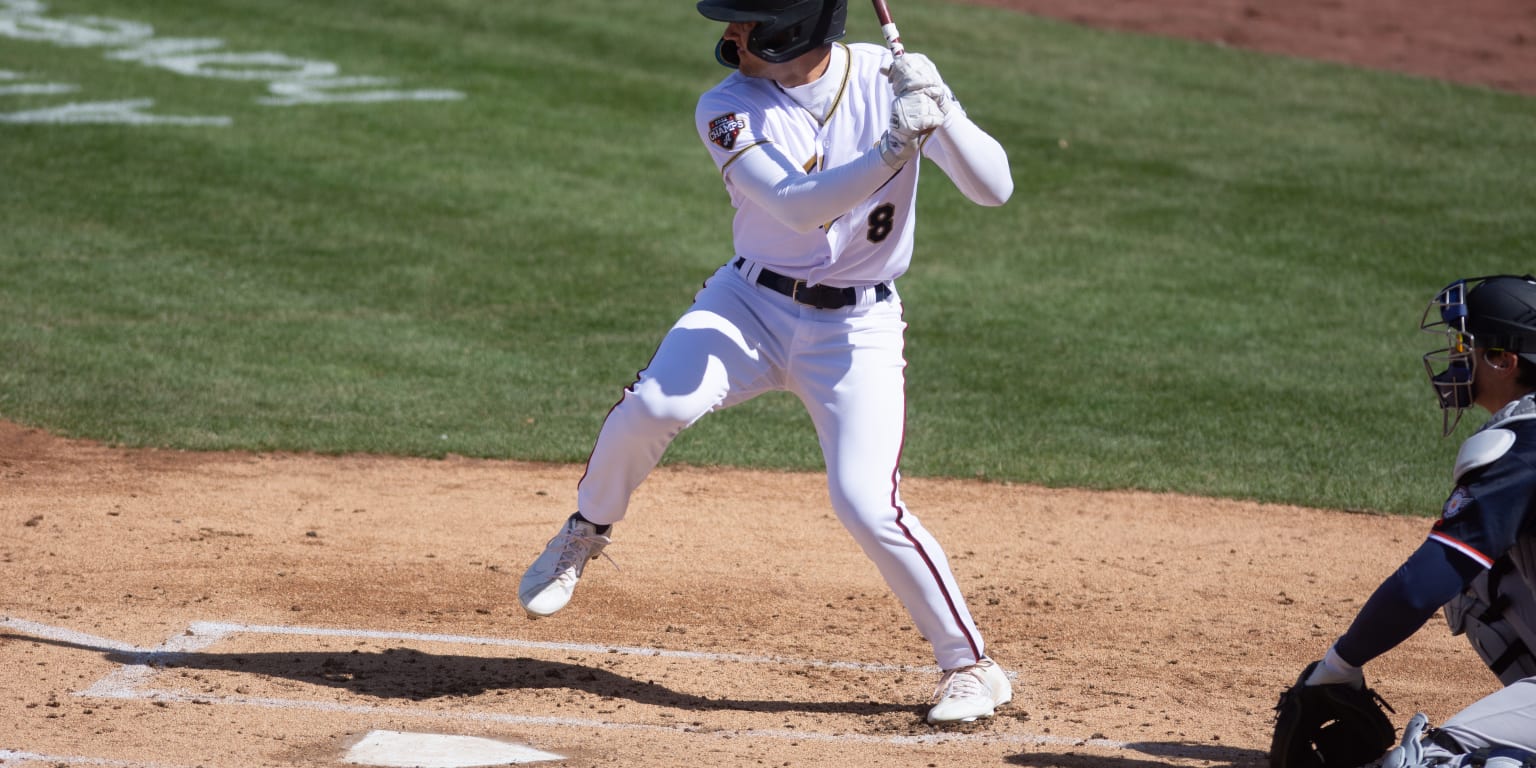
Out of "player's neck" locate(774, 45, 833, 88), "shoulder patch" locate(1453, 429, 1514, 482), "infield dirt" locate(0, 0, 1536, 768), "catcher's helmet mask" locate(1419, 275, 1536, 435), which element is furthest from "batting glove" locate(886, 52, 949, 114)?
"infield dirt" locate(0, 0, 1536, 768)

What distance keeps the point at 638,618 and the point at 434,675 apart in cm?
84

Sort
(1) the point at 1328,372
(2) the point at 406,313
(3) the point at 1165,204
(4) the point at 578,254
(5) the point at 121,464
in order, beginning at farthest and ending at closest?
(3) the point at 1165,204 → (4) the point at 578,254 → (2) the point at 406,313 → (1) the point at 1328,372 → (5) the point at 121,464

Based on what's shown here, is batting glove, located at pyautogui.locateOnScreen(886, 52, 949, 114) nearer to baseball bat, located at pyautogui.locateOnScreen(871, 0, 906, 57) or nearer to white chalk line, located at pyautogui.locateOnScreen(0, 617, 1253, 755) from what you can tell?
baseball bat, located at pyautogui.locateOnScreen(871, 0, 906, 57)

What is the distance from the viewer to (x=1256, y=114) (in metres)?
14.4

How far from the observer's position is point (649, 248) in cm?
1082

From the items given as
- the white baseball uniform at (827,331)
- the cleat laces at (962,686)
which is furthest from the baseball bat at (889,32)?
the cleat laces at (962,686)

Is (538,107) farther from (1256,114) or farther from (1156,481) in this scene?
(1156,481)

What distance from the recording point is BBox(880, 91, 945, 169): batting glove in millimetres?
4086

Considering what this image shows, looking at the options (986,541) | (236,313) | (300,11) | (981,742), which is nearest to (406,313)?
(236,313)

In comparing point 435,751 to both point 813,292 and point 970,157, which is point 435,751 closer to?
point 813,292

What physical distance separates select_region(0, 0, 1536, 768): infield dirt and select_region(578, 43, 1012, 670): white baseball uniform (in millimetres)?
536

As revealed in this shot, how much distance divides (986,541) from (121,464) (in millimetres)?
3726

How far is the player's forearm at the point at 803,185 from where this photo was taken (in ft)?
13.6

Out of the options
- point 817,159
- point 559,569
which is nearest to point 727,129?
point 817,159
